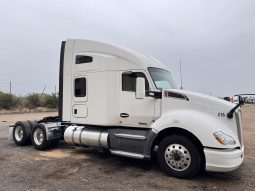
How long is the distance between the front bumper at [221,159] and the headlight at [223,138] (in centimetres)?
17

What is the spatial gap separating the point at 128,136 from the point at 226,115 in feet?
7.55

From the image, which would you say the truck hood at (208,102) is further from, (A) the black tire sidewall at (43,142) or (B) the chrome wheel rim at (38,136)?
(B) the chrome wheel rim at (38,136)

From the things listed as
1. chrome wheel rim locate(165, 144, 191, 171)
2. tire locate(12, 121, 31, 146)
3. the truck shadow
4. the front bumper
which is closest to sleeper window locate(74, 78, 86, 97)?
the truck shadow

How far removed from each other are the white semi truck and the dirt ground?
0.35 meters

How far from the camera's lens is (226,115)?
532 centimetres

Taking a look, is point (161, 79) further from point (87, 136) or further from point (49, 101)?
point (49, 101)

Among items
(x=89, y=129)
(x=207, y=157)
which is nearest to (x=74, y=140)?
(x=89, y=129)

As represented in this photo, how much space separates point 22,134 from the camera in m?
8.75

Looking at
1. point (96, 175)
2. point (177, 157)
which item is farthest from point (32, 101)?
point (177, 157)

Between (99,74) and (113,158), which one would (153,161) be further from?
(99,74)

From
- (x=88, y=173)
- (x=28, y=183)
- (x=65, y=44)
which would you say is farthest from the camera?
(x=65, y=44)

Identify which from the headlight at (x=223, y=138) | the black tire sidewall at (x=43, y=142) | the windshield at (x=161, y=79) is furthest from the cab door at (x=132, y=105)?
the black tire sidewall at (x=43, y=142)

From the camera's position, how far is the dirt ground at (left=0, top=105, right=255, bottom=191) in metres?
4.89

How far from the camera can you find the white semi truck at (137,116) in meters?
5.24
